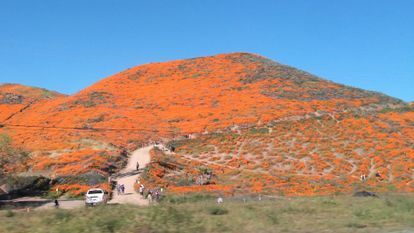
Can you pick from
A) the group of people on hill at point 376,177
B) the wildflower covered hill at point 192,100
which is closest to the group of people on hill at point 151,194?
the group of people on hill at point 376,177

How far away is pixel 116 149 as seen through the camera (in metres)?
69.9

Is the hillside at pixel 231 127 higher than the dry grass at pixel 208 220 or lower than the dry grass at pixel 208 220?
higher

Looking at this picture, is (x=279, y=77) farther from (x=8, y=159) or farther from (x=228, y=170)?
(x=8, y=159)

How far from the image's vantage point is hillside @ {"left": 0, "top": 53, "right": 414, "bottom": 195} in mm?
55844

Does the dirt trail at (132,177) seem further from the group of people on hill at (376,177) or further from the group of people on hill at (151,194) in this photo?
the group of people on hill at (376,177)

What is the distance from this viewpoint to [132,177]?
52.3 meters

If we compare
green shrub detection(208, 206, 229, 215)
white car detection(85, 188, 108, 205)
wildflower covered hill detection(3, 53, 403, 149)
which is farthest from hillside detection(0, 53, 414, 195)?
green shrub detection(208, 206, 229, 215)

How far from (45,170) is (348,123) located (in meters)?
49.0

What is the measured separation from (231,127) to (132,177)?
32084mm

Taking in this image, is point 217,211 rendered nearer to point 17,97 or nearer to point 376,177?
point 376,177

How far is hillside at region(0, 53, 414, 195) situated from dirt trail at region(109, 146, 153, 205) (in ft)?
7.40

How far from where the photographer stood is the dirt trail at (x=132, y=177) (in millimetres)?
38494

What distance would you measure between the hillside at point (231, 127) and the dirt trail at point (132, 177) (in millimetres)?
2257

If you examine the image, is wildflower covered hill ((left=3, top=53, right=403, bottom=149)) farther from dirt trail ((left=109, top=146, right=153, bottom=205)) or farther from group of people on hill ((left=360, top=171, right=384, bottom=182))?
group of people on hill ((left=360, top=171, right=384, bottom=182))
